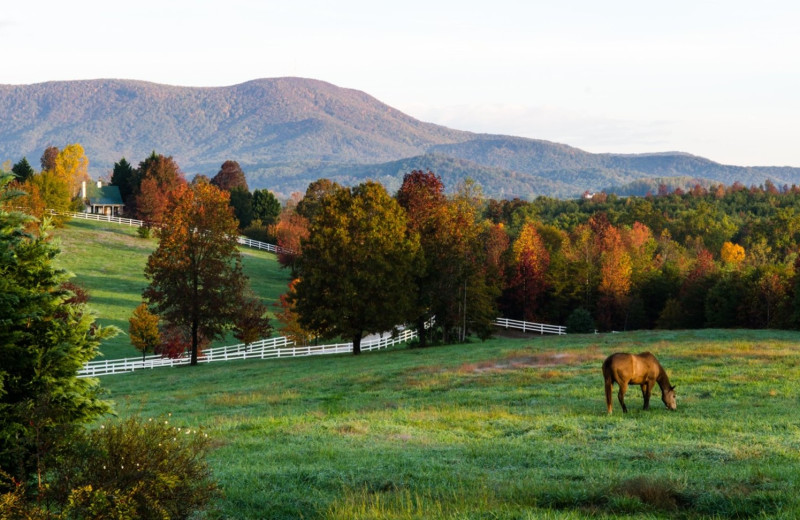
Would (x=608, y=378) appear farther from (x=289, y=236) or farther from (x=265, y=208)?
(x=265, y=208)

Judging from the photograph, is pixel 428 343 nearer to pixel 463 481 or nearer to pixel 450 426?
pixel 450 426

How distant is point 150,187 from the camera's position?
113250 mm

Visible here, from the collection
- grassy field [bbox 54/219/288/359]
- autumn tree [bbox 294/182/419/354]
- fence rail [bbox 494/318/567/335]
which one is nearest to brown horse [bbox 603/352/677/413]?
autumn tree [bbox 294/182/419/354]

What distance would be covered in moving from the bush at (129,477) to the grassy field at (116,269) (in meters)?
55.3

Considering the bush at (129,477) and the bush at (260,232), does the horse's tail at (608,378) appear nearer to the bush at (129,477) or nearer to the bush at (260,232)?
the bush at (129,477)

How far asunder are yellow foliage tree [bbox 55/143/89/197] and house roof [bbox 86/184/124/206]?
2238mm

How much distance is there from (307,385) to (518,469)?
19.8 m

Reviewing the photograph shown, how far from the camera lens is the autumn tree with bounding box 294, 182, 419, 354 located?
47438mm

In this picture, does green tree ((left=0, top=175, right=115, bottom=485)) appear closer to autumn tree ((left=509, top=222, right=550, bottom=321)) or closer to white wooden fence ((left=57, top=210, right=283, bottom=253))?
autumn tree ((left=509, top=222, right=550, bottom=321))

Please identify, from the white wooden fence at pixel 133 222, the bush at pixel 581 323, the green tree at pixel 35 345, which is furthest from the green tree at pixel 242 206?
the green tree at pixel 35 345

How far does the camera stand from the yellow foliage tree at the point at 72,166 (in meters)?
122

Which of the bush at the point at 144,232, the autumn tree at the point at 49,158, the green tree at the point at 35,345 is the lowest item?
the green tree at the point at 35,345

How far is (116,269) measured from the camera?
9081 cm

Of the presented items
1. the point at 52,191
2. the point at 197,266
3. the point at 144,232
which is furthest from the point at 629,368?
the point at 52,191
